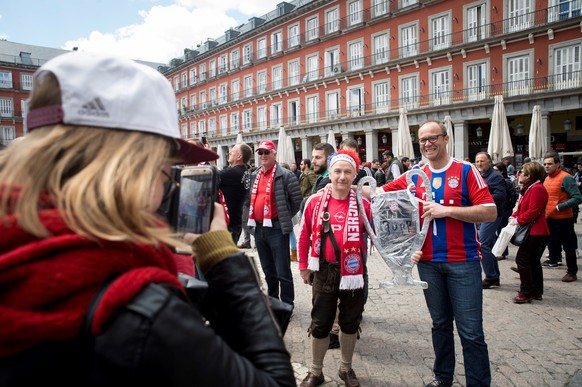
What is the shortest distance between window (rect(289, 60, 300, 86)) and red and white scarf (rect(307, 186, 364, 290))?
31.6m

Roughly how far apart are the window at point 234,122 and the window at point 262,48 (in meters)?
6.33

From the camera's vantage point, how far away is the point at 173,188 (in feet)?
3.67

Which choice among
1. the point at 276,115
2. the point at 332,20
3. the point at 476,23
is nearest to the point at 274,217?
the point at 476,23

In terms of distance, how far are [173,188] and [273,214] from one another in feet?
12.5

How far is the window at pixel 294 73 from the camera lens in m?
33.7

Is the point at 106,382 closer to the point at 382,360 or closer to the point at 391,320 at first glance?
the point at 382,360

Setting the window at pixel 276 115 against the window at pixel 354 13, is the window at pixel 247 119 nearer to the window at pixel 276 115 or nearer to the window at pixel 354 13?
the window at pixel 276 115

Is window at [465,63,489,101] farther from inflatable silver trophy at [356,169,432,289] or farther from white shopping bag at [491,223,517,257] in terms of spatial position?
inflatable silver trophy at [356,169,432,289]

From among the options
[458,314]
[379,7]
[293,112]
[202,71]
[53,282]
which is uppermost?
[202,71]

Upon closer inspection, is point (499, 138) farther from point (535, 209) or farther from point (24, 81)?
point (24, 81)

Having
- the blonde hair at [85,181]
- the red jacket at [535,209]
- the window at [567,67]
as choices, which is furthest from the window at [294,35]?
the blonde hair at [85,181]

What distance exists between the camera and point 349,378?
3.25m

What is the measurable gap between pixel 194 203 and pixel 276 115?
116 ft

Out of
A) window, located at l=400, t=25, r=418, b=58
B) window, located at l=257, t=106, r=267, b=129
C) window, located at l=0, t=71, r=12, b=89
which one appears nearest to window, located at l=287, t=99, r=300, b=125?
window, located at l=257, t=106, r=267, b=129
